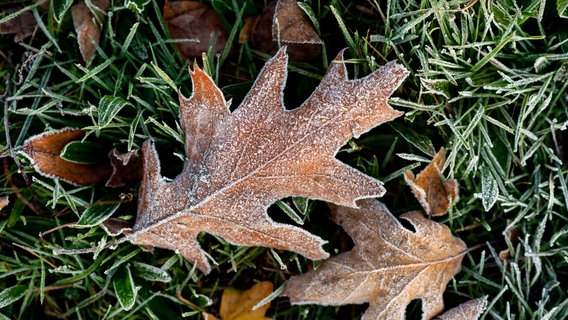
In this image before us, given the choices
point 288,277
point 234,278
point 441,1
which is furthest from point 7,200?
point 441,1

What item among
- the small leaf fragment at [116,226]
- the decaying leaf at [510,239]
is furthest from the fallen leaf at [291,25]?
the decaying leaf at [510,239]

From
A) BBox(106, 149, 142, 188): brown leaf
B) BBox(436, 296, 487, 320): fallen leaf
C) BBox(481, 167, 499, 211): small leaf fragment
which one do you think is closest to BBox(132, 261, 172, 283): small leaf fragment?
BBox(106, 149, 142, 188): brown leaf

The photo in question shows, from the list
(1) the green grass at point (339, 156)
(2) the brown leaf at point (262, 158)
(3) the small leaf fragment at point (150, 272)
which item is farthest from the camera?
(3) the small leaf fragment at point (150, 272)

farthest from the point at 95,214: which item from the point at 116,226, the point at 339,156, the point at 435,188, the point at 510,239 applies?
the point at 510,239

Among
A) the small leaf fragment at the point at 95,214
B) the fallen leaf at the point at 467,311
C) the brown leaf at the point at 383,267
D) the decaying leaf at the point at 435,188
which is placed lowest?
the fallen leaf at the point at 467,311

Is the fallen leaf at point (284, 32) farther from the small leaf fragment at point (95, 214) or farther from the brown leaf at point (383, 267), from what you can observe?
the small leaf fragment at point (95, 214)

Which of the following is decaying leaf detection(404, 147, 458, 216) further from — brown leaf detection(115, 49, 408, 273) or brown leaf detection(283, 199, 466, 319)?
brown leaf detection(115, 49, 408, 273)

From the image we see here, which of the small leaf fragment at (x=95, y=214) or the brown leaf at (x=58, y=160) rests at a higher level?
the brown leaf at (x=58, y=160)

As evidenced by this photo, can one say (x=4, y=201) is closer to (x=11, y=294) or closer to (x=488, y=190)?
(x=11, y=294)
